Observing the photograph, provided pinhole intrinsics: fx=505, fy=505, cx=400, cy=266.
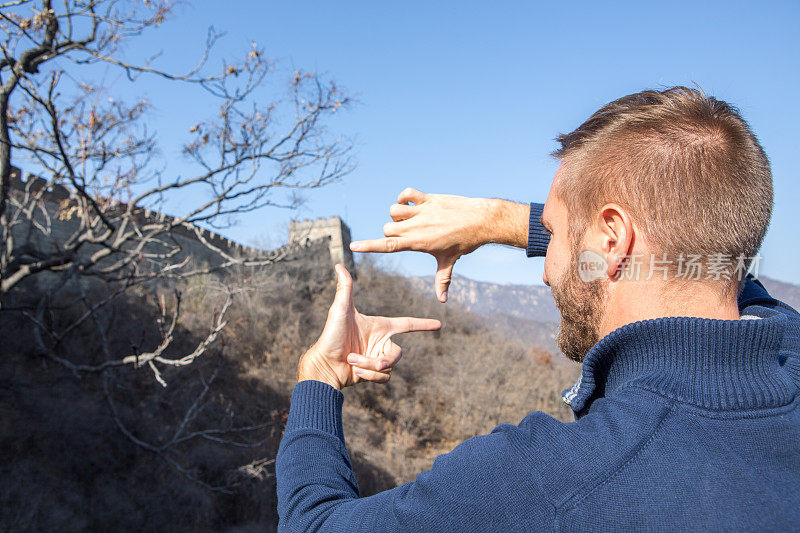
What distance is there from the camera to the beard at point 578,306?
119 centimetres

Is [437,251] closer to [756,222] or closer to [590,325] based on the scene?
[590,325]

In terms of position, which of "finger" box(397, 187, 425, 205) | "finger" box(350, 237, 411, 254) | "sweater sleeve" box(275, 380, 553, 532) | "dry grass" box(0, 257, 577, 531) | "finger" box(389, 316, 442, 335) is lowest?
"dry grass" box(0, 257, 577, 531)

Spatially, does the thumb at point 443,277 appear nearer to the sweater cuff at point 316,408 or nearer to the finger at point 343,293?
the finger at point 343,293

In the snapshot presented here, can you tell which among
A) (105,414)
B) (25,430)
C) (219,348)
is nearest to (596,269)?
(25,430)

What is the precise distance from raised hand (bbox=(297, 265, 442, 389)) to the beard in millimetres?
467

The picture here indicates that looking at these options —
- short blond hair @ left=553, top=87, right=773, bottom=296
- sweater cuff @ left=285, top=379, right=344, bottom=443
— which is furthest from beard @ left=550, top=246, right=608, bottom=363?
sweater cuff @ left=285, top=379, right=344, bottom=443

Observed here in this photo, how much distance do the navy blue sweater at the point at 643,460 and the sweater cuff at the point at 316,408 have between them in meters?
0.16

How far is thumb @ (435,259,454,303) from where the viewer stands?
5.90 feet

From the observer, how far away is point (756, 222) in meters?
1.09

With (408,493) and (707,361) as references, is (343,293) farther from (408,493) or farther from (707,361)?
(707,361)

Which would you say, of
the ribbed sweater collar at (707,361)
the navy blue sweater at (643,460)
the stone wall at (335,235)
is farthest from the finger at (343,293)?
the stone wall at (335,235)

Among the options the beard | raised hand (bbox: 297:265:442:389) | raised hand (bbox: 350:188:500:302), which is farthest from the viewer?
raised hand (bbox: 350:188:500:302)

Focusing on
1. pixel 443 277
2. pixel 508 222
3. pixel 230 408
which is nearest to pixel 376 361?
pixel 443 277

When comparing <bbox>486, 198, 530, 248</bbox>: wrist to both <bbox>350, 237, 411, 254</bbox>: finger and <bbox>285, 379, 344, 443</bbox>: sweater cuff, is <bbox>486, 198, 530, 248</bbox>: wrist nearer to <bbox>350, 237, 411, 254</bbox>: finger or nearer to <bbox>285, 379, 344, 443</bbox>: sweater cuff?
<bbox>350, 237, 411, 254</bbox>: finger
